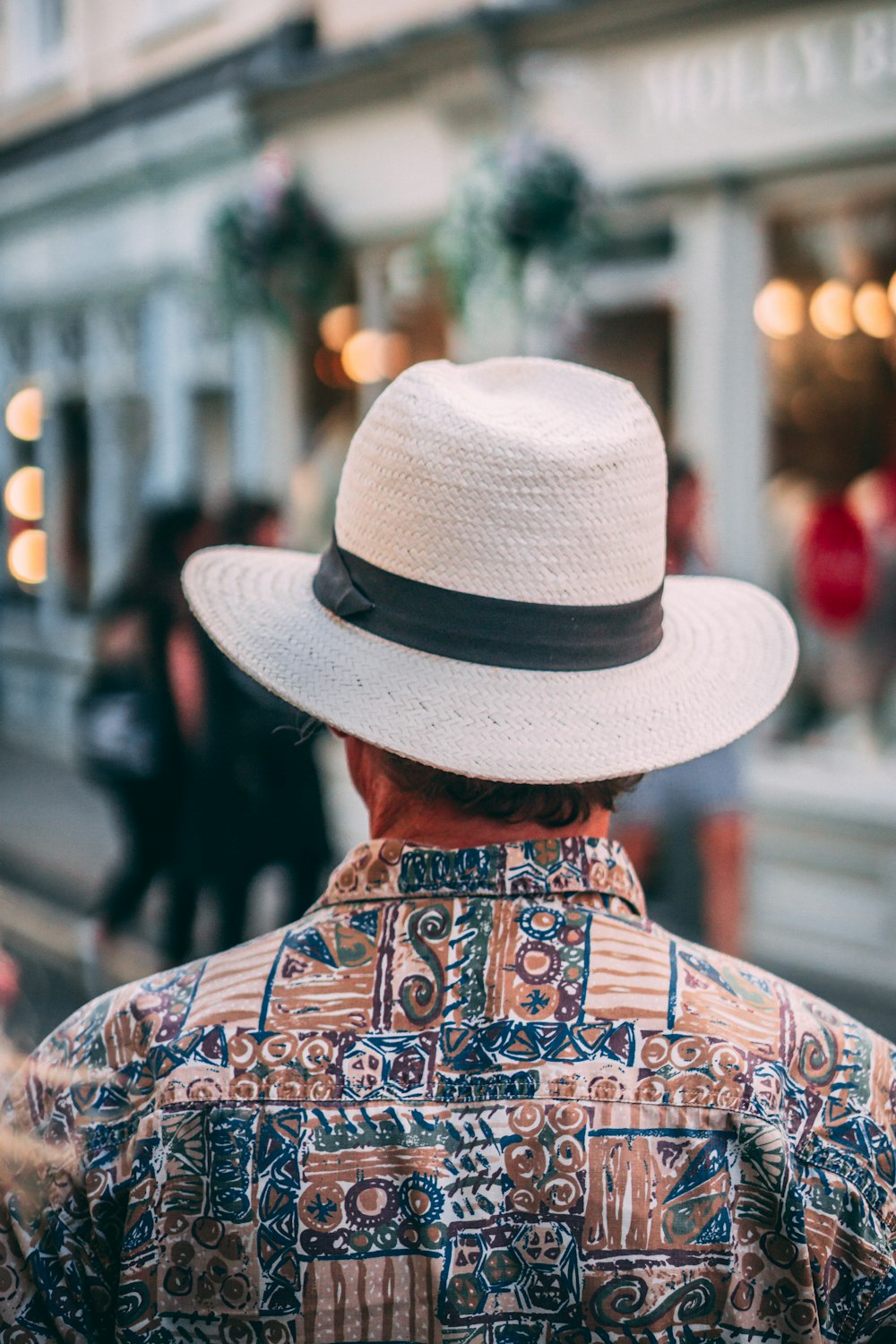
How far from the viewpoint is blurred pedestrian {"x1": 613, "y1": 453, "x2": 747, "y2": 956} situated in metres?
4.85

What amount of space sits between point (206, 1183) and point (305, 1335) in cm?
15

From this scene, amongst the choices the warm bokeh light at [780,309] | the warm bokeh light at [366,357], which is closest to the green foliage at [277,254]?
the warm bokeh light at [366,357]

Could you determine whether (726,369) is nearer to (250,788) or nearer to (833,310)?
(833,310)

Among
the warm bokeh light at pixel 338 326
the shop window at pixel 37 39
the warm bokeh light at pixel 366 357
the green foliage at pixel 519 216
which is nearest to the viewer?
the green foliage at pixel 519 216

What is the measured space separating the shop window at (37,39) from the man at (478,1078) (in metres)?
11.8

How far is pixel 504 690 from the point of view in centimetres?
149

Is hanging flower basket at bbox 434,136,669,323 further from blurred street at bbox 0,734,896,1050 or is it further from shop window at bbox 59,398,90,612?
shop window at bbox 59,398,90,612

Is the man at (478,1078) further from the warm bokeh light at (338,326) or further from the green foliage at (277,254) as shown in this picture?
the warm bokeh light at (338,326)

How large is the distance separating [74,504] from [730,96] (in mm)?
7844

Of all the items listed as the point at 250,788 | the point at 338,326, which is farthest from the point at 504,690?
the point at 338,326

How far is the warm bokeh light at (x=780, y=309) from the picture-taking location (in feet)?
21.8

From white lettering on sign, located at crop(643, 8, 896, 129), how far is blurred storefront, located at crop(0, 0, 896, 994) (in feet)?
0.03

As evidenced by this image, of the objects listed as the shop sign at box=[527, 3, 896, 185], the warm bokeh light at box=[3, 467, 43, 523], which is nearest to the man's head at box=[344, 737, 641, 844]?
the shop sign at box=[527, 3, 896, 185]

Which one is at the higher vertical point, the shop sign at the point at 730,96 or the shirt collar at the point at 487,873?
the shop sign at the point at 730,96
